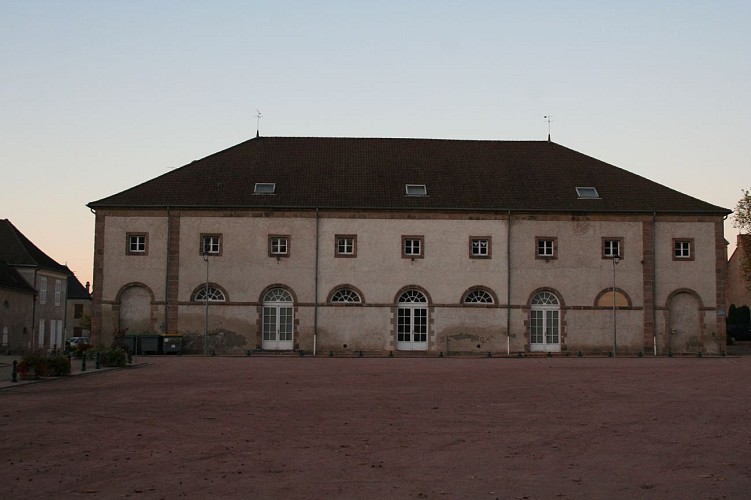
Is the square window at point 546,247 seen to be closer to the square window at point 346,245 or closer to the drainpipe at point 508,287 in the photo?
the drainpipe at point 508,287

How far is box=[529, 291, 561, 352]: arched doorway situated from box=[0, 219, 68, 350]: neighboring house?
27748 millimetres

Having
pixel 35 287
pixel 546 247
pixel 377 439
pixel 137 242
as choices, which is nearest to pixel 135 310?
pixel 137 242

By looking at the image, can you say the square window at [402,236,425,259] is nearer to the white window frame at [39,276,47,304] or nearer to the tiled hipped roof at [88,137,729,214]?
the tiled hipped roof at [88,137,729,214]

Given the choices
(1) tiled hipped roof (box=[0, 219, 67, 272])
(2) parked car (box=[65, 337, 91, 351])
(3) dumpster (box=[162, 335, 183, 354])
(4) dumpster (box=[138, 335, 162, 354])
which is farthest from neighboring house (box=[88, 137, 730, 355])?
(1) tiled hipped roof (box=[0, 219, 67, 272])

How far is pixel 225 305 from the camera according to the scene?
41188 mm

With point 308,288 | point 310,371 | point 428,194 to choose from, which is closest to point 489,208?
point 428,194

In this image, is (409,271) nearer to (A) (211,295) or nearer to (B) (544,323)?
(B) (544,323)

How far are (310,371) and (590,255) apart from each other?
60.3ft

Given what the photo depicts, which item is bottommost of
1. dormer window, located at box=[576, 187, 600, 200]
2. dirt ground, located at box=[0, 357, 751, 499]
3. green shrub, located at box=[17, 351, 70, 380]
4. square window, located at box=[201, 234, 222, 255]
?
dirt ground, located at box=[0, 357, 751, 499]

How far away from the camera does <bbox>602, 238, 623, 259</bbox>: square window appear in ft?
137

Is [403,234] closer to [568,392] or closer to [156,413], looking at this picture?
[568,392]

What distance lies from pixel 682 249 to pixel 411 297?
12.3 m

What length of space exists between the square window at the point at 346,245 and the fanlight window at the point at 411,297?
113 inches

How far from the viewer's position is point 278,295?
1635 inches
